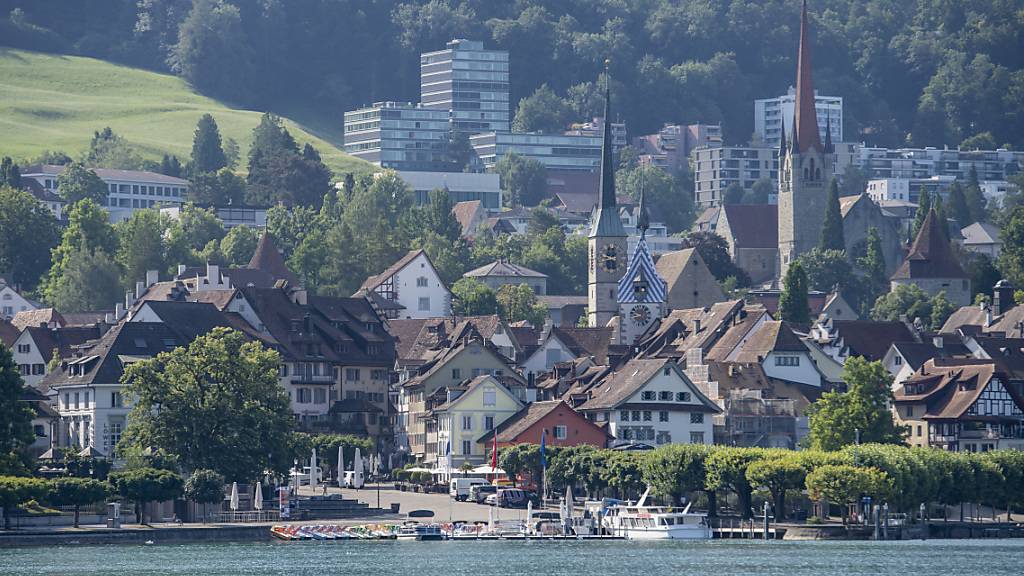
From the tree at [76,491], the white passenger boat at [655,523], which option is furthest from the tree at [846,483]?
the tree at [76,491]

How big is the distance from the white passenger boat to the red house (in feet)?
55.4

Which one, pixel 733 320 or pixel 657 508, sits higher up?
pixel 733 320

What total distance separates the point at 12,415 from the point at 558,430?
32.9m

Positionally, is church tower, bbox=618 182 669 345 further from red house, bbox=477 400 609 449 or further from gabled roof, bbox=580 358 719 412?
red house, bbox=477 400 609 449

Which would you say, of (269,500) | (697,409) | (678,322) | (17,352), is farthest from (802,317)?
(269,500)

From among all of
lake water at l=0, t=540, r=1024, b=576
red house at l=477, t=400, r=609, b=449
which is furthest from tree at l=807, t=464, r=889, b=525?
red house at l=477, t=400, r=609, b=449

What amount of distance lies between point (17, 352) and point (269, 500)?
4184 centimetres

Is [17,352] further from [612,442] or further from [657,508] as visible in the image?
[657,508]

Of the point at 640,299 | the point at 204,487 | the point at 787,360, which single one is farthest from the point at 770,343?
the point at 204,487

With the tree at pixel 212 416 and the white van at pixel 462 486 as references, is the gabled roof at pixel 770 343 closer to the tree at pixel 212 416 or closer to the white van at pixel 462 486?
the white van at pixel 462 486

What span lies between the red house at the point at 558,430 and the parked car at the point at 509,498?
29.9ft

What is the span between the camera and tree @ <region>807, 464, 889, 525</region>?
120m

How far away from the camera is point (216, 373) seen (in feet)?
415

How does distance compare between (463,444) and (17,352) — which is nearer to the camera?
(463,444)
